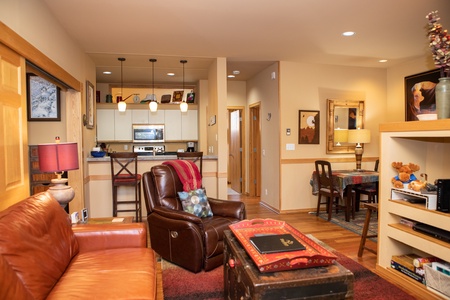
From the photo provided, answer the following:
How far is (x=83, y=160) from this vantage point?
4.20 metres

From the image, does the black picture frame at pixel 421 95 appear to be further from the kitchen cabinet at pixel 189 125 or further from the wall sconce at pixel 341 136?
the kitchen cabinet at pixel 189 125

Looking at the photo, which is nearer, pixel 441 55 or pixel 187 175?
pixel 441 55

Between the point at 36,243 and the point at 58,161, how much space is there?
3.39 feet

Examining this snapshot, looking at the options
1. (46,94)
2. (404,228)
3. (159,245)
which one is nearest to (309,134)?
(404,228)

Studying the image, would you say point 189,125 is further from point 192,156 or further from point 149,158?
point 192,156

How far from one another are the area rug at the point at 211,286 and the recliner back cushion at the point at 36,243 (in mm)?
935

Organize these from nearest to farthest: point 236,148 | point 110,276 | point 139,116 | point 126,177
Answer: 1. point 110,276
2. point 126,177
3. point 139,116
4. point 236,148

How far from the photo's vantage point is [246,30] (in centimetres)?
367

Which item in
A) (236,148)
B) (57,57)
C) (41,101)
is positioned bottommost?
(236,148)

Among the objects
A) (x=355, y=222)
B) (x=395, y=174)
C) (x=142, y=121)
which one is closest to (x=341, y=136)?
(x=355, y=222)

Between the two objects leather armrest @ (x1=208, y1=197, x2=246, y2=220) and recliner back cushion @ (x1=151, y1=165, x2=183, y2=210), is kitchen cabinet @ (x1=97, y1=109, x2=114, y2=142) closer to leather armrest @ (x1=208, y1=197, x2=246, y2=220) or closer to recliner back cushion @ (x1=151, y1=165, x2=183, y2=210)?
recliner back cushion @ (x1=151, y1=165, x2=183, y2=210)

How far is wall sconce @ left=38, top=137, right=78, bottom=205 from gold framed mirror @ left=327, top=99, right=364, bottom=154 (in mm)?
4394

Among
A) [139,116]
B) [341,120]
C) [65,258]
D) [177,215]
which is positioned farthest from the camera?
[139,116]

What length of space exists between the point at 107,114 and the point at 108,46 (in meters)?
2.64
